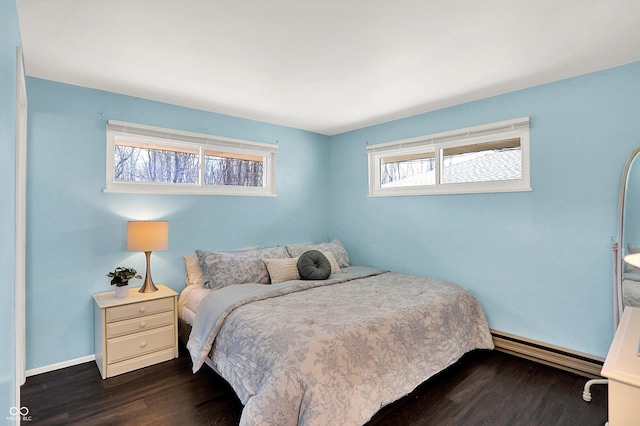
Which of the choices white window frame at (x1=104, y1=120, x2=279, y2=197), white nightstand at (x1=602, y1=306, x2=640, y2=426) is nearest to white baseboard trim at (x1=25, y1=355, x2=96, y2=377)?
white window frame at (x1=104, y1=120, x2=279, y2=197)

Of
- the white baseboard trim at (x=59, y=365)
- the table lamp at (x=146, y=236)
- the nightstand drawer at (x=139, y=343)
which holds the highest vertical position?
the table lamp at (x=146, y=236)

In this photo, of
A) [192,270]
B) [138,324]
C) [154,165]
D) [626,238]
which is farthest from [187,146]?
[626,238]

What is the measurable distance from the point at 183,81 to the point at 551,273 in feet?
11.4

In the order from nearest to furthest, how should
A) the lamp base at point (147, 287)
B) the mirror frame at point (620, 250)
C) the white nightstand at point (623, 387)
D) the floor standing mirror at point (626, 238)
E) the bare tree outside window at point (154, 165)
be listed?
the white nightstand at point (623, 387), the floor standing mirror at point (626, 238), the mirror frame at point (620, 250), the lamp base at point (147, 287), the bare tree outside window at point (154, 165)

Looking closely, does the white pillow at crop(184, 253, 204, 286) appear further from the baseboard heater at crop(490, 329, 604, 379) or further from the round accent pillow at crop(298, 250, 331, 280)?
the baseboard heater at crop(490, 329, 604, 379)

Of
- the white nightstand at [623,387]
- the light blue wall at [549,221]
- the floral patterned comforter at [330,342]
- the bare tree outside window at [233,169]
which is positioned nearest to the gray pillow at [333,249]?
the floral patterned comforter at [330,342]

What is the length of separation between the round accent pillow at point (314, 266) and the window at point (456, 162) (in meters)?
1.21

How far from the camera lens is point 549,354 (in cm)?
278

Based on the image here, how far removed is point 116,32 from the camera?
1981 millimetres

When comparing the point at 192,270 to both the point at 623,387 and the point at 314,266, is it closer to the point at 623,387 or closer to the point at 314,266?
the point at 314,266

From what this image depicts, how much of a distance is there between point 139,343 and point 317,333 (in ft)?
5.51

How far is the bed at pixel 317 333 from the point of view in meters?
1.77

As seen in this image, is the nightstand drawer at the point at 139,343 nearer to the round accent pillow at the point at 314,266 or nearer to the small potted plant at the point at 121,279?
the small potted plant at the point at 121,279

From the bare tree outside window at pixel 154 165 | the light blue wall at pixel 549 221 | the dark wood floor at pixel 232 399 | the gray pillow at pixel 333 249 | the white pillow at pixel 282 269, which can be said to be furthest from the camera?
the gray pillow at pixel 333 249
